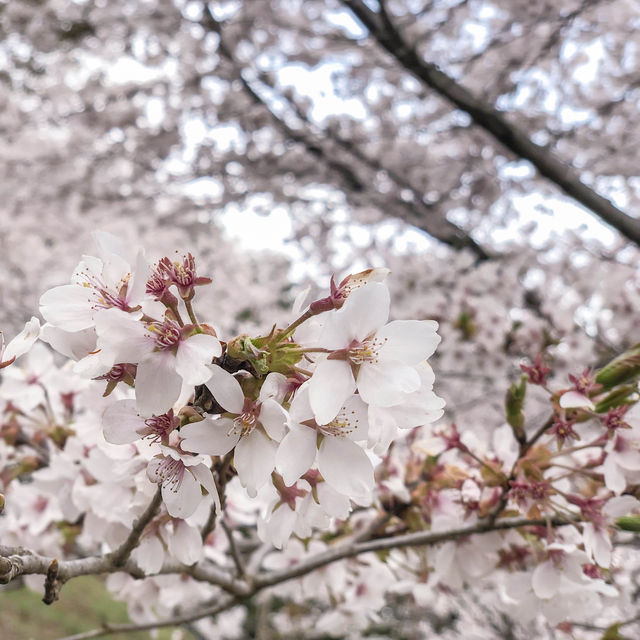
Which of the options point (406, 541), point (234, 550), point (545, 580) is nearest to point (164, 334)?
point (234, 550)

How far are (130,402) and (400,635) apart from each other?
747 cm

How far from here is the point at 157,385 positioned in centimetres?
64

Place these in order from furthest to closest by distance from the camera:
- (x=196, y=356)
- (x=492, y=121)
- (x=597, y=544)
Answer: (x=492, y=121), (x=597, y=544), (x=196, y=356)

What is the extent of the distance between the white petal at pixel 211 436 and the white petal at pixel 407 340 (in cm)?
20

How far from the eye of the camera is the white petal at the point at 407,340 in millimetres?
667

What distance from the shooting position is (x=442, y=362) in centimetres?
340

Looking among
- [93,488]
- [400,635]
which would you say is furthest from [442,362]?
[400,635]

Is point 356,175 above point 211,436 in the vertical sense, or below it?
above

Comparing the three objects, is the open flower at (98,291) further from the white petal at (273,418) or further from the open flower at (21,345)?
the white petal at (273,418)

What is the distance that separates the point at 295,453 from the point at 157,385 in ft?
0.57

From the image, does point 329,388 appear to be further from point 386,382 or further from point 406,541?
point 406,541

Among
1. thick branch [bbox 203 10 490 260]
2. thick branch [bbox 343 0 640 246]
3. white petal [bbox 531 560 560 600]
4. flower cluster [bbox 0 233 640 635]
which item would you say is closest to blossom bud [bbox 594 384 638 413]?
flower cluster [bbox 0 233 640 635]

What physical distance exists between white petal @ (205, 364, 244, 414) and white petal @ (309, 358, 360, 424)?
8 centimetres

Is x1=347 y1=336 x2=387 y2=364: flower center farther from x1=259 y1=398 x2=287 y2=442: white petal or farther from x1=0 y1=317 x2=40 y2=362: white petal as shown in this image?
x1=0 y1=317 x2=40 y2=362: white petal
